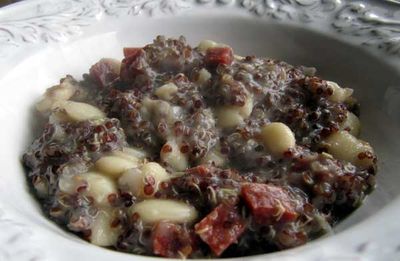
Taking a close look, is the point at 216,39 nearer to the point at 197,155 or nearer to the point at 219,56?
the point at 219,56

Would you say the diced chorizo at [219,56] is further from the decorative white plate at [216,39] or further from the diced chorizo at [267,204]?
the diced chorizo at [267,204]

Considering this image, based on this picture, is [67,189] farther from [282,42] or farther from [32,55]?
[282,42]

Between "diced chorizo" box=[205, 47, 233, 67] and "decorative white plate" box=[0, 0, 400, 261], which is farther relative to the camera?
"diced chorizo" box=[205, 47, 233, 67]

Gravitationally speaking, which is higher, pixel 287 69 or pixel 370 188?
pixel 287 69

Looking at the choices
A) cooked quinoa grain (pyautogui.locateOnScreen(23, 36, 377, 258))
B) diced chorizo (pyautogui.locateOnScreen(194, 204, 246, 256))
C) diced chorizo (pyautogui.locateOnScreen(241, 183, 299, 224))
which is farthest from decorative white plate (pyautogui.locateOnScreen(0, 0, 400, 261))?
diced chorizo (pyautogui.locateOnScreen(194, 204, 246, 256))

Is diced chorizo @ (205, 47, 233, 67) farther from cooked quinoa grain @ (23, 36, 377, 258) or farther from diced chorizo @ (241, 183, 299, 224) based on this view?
diced chorizo @ (241, 183, 299, 224)

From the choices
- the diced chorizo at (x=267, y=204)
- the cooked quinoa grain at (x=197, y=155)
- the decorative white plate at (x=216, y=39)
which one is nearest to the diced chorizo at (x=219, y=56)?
the cooked quinoa grain at (x=197, y=155)

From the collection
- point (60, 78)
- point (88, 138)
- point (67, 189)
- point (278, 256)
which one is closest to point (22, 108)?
point (60, 78)

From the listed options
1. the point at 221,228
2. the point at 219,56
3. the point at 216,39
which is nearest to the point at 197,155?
the point at 221,228

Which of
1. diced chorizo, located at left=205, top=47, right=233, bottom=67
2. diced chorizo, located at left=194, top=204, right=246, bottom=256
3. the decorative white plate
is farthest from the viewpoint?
diced chorizo, located at left=205, top=47, right=233, bottom=67
